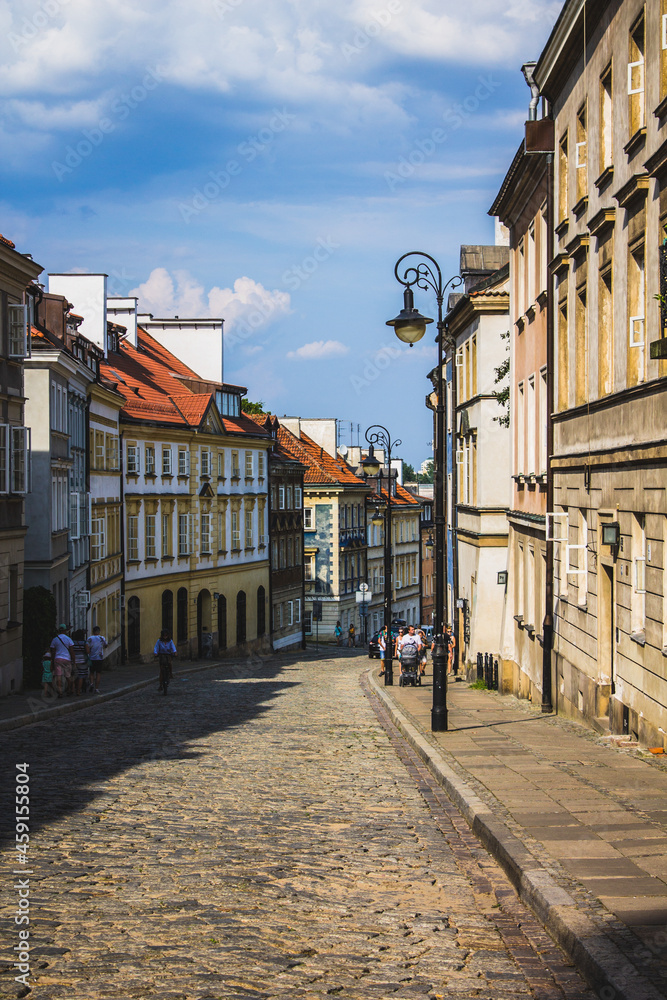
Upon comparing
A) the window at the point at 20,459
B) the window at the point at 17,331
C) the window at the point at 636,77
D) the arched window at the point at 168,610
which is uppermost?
the window at the point at 636,77

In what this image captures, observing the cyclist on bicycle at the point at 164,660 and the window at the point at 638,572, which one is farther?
the cyclist on bicycle at the point at 164,660

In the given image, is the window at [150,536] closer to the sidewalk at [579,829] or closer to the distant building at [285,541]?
the distant building at [285,541]

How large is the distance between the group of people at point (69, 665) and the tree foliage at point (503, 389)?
480 inches

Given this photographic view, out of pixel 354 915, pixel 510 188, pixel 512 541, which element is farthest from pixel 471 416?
pixel 354 915

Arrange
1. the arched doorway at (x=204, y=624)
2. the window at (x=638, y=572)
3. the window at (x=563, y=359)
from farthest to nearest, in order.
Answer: the arched doorway at (x=204, y=624) → the window at (x=563, y=359) → the window at (x=638, y=572)

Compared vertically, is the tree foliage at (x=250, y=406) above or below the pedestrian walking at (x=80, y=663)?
above

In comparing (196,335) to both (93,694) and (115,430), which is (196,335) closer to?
(115,430)

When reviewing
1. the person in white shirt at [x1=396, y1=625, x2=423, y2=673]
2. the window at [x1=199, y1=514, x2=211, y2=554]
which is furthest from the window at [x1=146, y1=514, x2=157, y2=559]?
the person in white shirt at [x1=396, y1=625, x2=423, y2=673]

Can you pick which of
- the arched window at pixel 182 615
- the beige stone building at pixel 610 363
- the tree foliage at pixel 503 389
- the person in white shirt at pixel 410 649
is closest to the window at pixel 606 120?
the beige stone building at pixel 610 363

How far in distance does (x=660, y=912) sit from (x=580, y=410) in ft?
40.8

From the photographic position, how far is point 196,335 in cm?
6325

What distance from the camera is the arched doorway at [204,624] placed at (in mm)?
53188

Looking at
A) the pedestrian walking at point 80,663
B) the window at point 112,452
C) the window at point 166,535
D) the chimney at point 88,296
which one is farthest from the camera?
the window at point 166,535

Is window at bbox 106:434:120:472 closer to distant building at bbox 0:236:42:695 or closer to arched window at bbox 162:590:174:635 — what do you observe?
arched window at bbox 162:590:174:635
